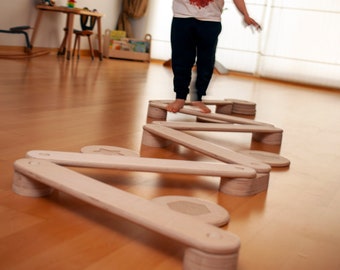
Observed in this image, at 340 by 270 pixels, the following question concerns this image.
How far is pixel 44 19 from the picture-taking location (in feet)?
18.4

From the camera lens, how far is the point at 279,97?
14.2 ft

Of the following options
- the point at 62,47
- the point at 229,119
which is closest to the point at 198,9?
the point at 229,119

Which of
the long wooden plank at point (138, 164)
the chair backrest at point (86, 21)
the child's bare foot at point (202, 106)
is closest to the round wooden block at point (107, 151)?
the long wooden plank at point (138, 164)

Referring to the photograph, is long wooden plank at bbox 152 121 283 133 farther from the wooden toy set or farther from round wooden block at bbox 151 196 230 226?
round wooden block at bbox 151 196 230 226

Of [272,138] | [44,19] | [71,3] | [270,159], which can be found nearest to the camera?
[270,159]

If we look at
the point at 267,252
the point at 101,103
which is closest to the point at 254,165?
the point at 267,252

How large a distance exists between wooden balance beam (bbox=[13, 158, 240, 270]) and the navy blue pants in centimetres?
142

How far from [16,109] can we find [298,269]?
5.05 ft

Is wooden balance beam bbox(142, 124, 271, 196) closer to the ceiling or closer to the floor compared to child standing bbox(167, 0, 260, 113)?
closer to the floor

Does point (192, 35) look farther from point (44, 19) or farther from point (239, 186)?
point (44, 19)

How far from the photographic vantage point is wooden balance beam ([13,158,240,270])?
2.63 ft

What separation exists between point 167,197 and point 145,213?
25 centimetres

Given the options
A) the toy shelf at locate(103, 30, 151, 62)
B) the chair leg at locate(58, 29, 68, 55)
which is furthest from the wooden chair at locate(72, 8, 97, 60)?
the toy shelf at locate(103, 30, 151, 62)

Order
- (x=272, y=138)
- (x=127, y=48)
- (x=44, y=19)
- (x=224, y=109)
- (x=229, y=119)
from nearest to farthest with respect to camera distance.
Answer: (x=272, y=138) → (x=229, y=119) → (x=224, y=109) → (x=44, y=19) → (x=127, y=48)
